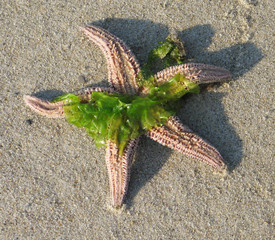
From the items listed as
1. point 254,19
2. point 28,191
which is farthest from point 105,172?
point 254,19

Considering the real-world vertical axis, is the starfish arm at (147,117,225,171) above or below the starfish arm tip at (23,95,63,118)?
above

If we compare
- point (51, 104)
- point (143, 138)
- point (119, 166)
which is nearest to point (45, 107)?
point (51, 104)

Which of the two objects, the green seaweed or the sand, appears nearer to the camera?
the green seaweed

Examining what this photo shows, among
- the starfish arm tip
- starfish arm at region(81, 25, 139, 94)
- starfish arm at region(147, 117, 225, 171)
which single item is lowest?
the starfish arm tip

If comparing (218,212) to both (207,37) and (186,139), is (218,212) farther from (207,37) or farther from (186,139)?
(207,37)

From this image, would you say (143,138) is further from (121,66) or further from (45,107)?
(45,107)

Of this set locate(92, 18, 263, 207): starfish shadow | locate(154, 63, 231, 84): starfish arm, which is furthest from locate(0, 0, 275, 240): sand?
locate(154, 63, 231, 84): starfish arm

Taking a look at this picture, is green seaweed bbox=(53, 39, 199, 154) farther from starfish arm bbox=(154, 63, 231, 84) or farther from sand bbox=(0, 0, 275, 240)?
sand bbox=(0, 0, 275, 240)

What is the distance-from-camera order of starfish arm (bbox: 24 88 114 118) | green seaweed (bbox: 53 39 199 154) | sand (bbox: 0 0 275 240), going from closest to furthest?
green seaweed (bbox: 53 39 199 154), starfish arm (bbox: 24 88 114 118), sand (bbox: 0 0 275 240)
